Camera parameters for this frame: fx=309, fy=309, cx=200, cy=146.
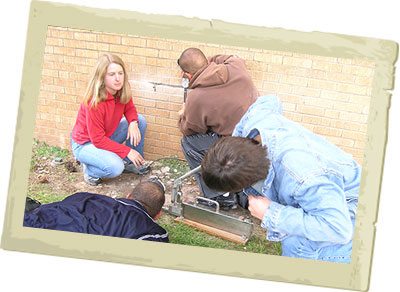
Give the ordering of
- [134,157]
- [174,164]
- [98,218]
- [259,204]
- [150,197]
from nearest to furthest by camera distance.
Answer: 1. [259,204]
2. [98,218]
3. [150,197]
4. [134,157]
5. [174,164]

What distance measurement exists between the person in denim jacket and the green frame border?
89 mm

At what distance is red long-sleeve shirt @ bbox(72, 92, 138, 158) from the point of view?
2353 mm

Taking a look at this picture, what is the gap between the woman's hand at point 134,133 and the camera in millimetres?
2490

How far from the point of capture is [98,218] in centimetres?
181

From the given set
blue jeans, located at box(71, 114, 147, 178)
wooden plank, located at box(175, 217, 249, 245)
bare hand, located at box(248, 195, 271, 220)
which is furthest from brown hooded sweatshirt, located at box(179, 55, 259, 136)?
bare hand, located at box(248, 195, 271, 220)

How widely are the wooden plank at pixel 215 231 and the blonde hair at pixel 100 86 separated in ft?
3.40

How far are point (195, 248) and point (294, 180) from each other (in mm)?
659

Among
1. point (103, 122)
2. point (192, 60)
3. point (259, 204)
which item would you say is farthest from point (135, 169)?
point (259, 204)

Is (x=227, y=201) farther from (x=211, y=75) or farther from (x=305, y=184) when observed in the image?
(x=305, y=184)

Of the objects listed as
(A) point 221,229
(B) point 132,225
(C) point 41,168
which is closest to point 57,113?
(C) point 41,168

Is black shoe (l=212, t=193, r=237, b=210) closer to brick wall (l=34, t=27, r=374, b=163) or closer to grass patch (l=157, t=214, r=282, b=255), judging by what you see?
grass patch (l=157, t=214, r=282, b=255)

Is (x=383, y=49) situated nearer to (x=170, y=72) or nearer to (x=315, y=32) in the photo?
(x=315, y=32)

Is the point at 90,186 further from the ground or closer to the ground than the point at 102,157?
closer to the ground

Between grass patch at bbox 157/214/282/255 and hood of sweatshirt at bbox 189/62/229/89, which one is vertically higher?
hood of sweatshirt at bbox 189/62/229/89
